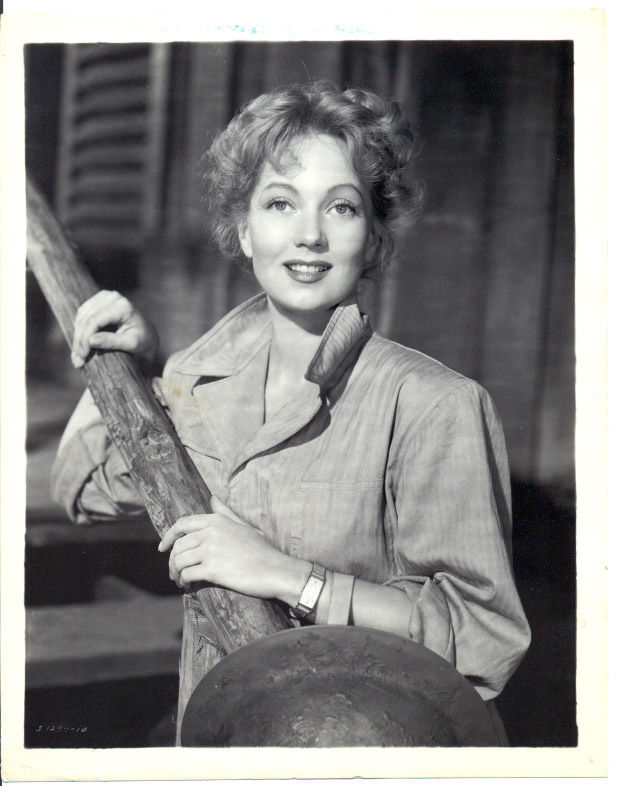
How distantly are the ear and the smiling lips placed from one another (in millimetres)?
142

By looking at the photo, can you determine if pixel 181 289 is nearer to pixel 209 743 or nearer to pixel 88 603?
pixel 88 603

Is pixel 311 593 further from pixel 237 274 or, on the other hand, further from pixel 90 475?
pixel 237 274

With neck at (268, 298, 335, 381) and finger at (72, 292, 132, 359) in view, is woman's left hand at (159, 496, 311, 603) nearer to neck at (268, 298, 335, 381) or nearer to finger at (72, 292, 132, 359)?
neck at (268, 298, 335, 381)

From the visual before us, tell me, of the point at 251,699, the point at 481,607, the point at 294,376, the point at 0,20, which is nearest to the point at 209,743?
the point at 251,699

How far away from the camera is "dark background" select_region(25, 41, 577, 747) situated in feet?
8.79

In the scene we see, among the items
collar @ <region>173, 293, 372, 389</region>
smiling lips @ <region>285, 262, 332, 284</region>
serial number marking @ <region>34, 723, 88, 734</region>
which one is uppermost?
smiling lips @ <region>285, 262, 332, 284</region>

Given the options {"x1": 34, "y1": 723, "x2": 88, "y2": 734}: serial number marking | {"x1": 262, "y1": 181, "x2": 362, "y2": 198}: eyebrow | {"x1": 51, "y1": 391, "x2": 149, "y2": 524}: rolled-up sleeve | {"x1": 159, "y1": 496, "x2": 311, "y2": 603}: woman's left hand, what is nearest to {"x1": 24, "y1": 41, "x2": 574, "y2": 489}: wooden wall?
{"x1": 262, "y1": 181, "x2": 362, "y2": 198}: eyebrow

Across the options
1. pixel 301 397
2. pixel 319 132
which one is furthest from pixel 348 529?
pixel 319 132

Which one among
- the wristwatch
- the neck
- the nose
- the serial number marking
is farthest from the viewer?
the serial number marking

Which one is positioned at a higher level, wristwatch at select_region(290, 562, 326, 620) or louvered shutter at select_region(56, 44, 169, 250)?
louvered shutter at select_region(56, 44, 169, 250)

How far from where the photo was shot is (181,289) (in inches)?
110

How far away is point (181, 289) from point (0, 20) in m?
0.91

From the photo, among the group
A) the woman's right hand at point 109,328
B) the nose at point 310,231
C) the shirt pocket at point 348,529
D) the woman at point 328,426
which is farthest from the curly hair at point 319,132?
the shirt pocket at point 348,529

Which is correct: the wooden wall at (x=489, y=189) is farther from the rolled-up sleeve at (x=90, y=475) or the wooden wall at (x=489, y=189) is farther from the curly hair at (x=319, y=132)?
the rolled-up sleeve at (x=90, y=475)
